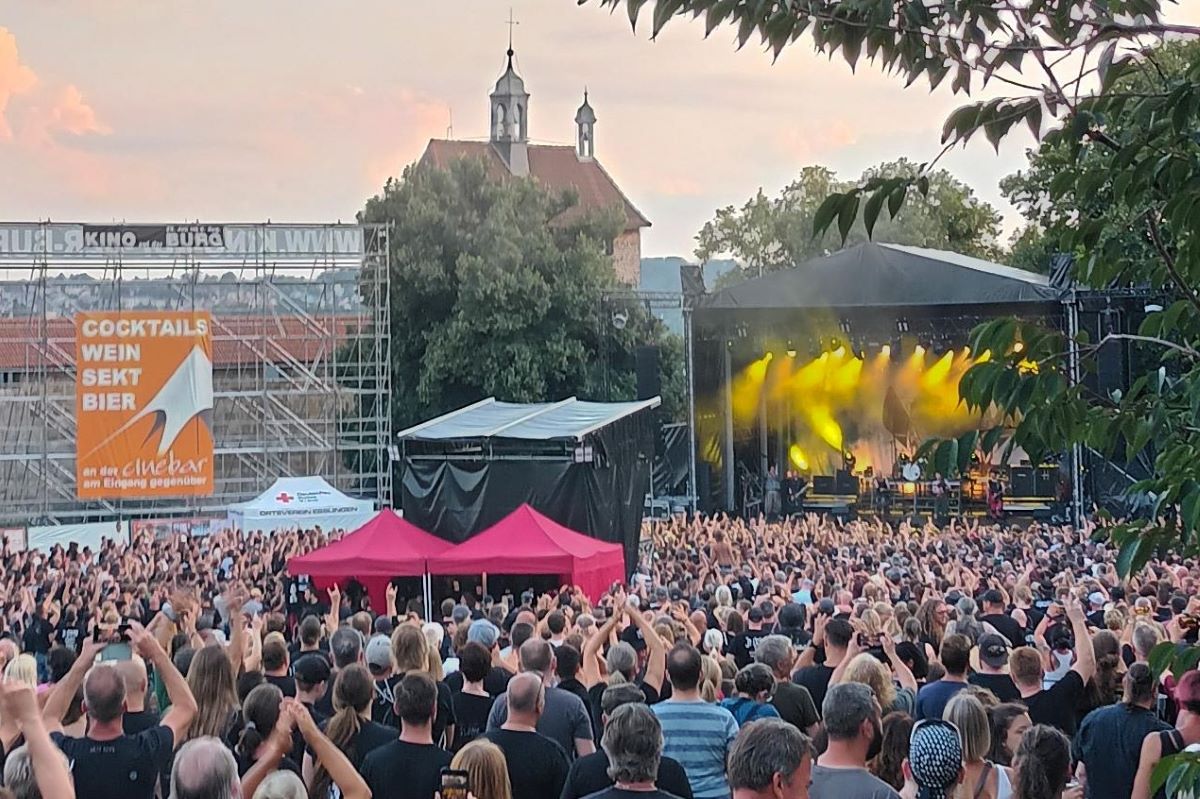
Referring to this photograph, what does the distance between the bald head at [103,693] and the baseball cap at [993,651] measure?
3.53 m

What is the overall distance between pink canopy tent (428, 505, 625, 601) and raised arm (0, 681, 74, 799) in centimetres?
1017

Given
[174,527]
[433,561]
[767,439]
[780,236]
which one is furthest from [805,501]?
[780,236]

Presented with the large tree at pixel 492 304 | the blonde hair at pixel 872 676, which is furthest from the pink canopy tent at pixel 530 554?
the large tree at pixel 492 304

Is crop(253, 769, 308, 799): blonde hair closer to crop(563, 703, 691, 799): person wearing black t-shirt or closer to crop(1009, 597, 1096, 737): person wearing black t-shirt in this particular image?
crop(563, 703, 691, 799): person wearing black t-shirt

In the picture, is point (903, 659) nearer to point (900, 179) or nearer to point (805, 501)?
point (900, 179)

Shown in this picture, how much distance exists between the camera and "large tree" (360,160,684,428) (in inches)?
1373

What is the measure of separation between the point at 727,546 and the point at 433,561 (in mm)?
3881

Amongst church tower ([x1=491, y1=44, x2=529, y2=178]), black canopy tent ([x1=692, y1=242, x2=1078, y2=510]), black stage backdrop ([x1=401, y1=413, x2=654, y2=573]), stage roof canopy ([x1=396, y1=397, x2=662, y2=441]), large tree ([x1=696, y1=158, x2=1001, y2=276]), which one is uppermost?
church tower ([x1=491, y1=44, x2=529, y2=178])

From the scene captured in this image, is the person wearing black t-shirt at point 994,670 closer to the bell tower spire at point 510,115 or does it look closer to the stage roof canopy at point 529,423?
the stage roof canopy at point 529,423

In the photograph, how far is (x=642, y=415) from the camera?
20000 millimetres

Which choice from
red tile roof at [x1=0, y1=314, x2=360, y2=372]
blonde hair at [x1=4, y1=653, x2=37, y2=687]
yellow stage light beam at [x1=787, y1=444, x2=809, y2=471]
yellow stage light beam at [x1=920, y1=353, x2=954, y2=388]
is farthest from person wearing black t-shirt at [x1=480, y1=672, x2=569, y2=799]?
red tile roof at [x1=0, y1=314, x2=360, y2=372]

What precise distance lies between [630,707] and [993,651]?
270 cm

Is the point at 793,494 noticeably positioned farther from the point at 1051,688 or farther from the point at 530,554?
the point at 1051,688

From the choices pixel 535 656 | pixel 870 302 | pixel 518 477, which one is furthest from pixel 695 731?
pixel 870 302
